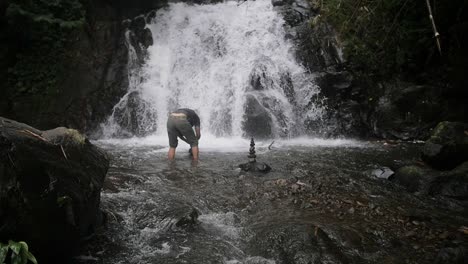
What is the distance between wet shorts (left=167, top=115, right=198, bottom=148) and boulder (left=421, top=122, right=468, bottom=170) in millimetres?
5283

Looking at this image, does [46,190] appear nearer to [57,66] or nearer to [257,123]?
[257,123]

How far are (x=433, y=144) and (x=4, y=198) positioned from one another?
7.73 m

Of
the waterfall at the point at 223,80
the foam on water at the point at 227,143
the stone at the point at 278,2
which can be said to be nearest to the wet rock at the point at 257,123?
the waterfall at the point at 223,80

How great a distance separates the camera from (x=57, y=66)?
13492mm

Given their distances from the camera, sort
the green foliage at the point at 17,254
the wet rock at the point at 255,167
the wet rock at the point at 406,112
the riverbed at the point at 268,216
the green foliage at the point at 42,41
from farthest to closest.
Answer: the green foliage at the point at 42,41, the wet rock at the point at 406,112, the wet rock at the point at 255,167, the riverbed at the point at 268,216, the green foliage at the point at 17,254

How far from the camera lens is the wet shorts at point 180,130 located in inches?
363

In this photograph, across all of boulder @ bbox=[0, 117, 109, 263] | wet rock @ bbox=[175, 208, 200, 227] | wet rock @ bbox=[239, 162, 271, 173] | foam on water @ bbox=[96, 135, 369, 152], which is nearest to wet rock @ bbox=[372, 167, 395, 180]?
wet rock @ bbox=[239, 162, 271, 173]

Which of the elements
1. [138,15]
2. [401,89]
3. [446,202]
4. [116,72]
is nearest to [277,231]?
[446,202]

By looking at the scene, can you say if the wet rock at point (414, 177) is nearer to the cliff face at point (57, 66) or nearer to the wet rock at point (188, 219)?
the wet rock at point (188, 219)

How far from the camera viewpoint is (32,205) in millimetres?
3564

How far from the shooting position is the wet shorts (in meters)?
9.23

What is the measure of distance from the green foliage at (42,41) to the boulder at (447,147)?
38.5ft

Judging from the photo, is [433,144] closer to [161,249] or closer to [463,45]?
[463,45]

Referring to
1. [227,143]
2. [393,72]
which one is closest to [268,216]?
[227,143]
